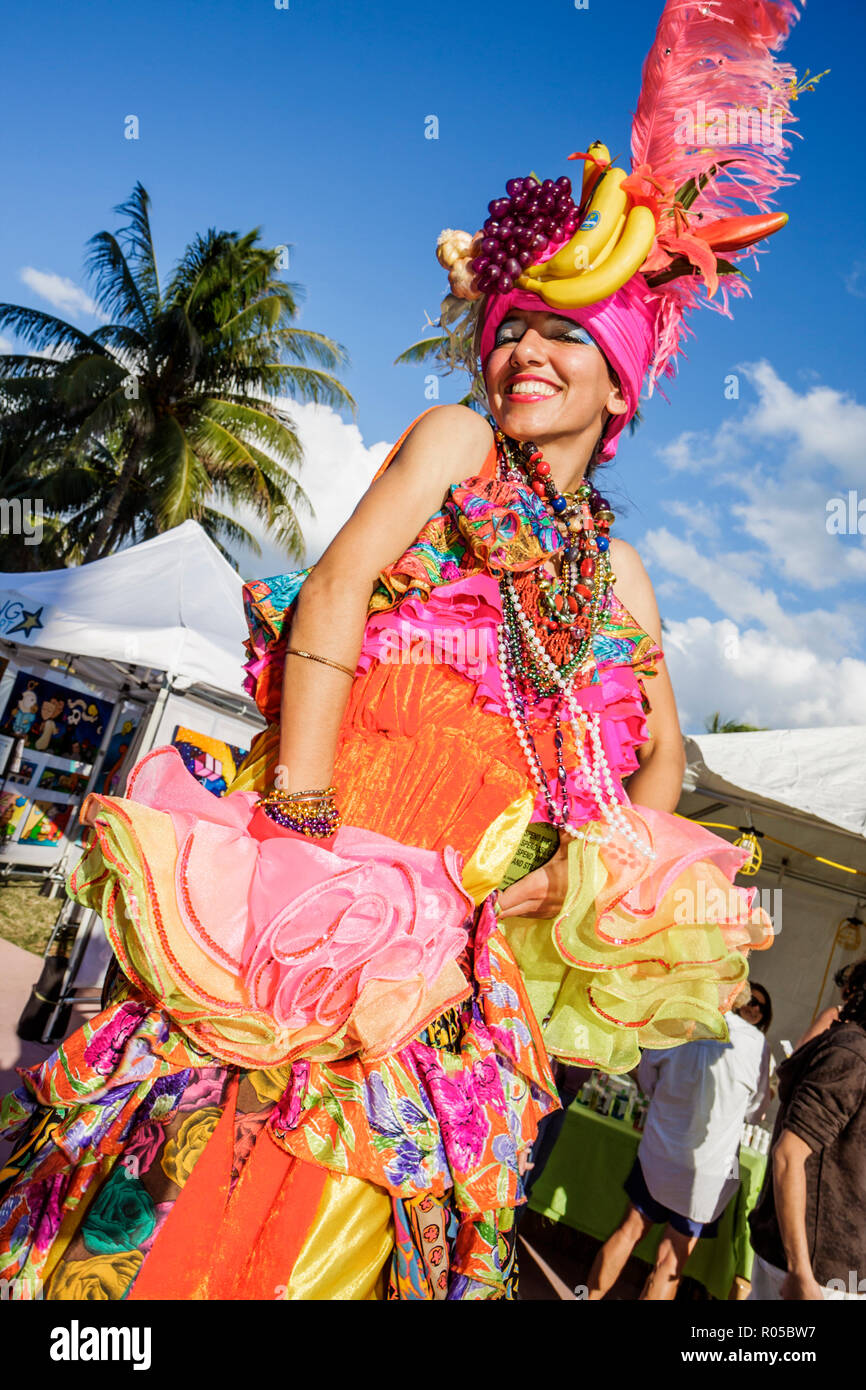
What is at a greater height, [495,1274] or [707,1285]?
[495,1274]

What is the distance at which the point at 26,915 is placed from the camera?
31.4 feet

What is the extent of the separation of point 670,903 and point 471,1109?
429 millimetres

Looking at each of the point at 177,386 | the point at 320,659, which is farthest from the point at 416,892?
the point at 177,386

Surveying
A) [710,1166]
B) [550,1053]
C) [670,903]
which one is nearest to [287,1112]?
[550,1053]

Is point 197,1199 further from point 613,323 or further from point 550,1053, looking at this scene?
point 613,323

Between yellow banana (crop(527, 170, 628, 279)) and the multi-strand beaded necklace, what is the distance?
10.8 inches

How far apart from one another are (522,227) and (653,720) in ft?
3.05

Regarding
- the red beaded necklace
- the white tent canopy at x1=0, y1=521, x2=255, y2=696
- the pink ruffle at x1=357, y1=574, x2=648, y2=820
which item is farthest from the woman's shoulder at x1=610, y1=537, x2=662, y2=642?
the white tent canopy at x1=0, y1=521, x2=255, y2=696

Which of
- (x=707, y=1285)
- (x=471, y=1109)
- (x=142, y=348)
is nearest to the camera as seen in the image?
(x=471, y=1109)

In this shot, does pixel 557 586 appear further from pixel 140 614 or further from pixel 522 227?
pixel 140 614

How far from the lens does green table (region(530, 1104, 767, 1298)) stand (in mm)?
4770

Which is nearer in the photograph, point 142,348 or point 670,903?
point 670,903

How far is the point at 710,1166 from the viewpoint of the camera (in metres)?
4.29

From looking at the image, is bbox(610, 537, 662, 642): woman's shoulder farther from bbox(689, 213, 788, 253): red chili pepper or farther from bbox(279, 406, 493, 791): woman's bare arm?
bbox(689, 213, 788, 253): red chili pepper
